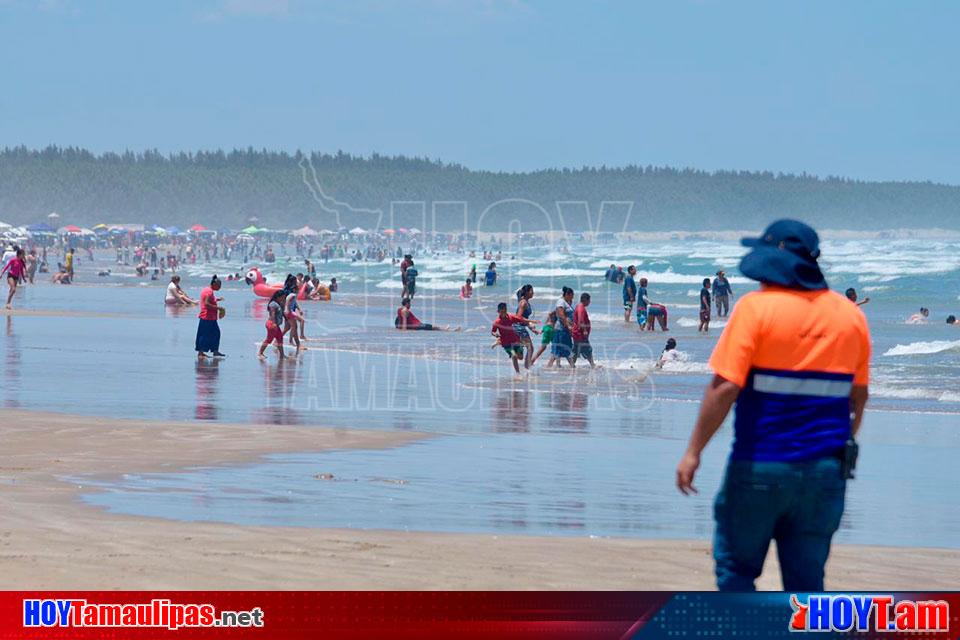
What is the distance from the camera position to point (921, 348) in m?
32.0

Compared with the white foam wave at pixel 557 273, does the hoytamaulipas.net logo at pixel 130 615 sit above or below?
above

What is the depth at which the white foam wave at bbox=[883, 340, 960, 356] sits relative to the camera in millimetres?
30953

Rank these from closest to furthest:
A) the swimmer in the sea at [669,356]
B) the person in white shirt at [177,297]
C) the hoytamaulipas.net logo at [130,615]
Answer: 1. the hoytamaulipas.net logo at [130,615]
2. the swimmer in the sea at [669,356]
3. the person in white shirt at [177,297]

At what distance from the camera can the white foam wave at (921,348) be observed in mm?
30953

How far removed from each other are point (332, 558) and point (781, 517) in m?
3.21

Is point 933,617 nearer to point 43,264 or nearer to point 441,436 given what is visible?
point 441,436

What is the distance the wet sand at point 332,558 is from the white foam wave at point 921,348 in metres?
22.2

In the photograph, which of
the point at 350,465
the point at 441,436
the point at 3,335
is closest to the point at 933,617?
the point at 350,465

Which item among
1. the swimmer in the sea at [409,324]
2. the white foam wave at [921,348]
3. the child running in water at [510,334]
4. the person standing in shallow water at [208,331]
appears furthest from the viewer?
the swimmer in the sea at [409,324]

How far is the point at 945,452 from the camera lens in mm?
15211

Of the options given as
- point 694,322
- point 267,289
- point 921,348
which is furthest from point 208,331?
point 267,289

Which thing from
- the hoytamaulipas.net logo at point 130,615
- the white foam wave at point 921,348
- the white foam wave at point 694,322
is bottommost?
the white foam wave at point 694,322

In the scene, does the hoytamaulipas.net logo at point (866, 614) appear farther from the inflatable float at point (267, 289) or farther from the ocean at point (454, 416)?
the inflatable float at point (267, 289)

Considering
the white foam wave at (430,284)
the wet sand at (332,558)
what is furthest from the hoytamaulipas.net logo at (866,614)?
the white foam wave at (430,284)
